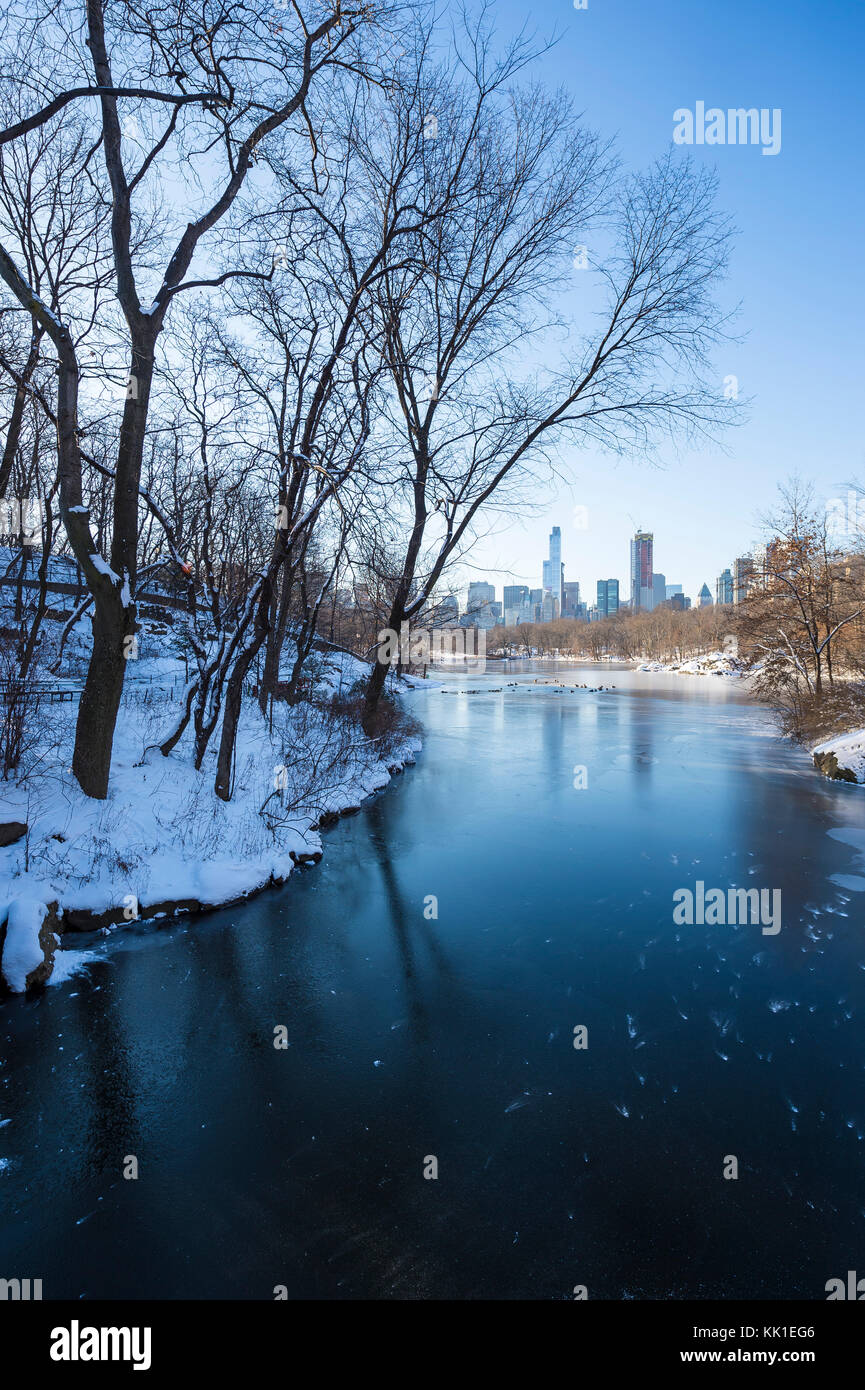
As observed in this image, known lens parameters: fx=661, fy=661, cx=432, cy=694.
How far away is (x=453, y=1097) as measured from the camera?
445cm

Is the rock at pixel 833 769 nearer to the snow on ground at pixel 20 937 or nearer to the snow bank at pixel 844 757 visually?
the snow bank at pixel 844 757

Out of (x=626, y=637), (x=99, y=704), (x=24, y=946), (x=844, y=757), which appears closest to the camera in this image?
(x=24, y=946)

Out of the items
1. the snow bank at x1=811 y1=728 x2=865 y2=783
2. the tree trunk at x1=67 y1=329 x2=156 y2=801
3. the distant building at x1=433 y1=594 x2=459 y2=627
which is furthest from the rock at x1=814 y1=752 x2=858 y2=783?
the tree trunk at x1=67 y1=329 x2=156 y2=801

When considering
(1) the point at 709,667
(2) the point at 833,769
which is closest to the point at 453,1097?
(2) the point at 833,769

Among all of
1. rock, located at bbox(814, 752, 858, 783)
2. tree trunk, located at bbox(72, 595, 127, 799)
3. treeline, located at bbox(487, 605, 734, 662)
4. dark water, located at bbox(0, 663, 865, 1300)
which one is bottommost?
dark water, located at bbox(0, 663, 865, 1300)

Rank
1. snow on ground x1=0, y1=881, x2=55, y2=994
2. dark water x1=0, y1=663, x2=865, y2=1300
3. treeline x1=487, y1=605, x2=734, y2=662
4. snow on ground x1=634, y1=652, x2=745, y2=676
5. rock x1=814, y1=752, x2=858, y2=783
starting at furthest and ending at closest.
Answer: treeline x1=487, y1=605, x2=734, y2=662 < snow on ground x1=634, y1=652, x2=745, y2=676 < rock x1=814, y1=752, x2=858, y2=783 < snow on ground x1=0, y1=881, x2=55, y2=994 < dark water x1=0, y1=663, x2=865, y2=1300

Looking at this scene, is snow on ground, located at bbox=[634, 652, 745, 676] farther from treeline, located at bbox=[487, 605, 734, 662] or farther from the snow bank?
the snow bank

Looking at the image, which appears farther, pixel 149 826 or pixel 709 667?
pixel 709 667

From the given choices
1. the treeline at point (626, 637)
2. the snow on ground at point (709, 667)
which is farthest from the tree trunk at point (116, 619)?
the treeline at point (626, 637)

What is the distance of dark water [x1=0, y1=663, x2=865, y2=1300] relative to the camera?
3.22 meters

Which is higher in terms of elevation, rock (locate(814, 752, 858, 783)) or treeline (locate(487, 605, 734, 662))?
treeline (locate(487, 605, 734, 662))

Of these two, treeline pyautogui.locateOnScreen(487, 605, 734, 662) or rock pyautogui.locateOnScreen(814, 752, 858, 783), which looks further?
treeline pyautogui.locateOnScreen(487, 605, 734, 662)

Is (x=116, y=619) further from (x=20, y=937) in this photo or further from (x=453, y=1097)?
(x=453, y=1097)
